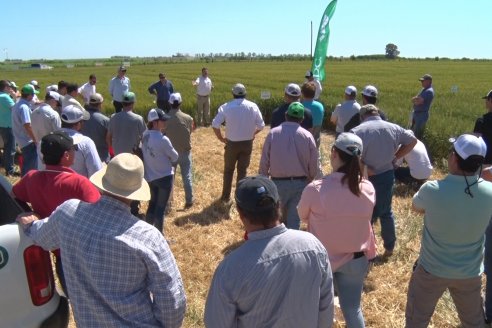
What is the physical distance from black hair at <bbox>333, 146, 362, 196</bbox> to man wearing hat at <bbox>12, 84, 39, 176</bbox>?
18.3 feet

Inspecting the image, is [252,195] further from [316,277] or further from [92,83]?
[92,83]

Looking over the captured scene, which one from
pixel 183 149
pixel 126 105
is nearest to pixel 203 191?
pixel 183 149

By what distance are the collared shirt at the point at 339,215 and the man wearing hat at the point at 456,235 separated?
15.0 inches

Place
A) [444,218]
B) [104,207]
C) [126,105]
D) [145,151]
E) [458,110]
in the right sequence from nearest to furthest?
1. [104,207]
2. [444,218]
3. [145,151]
4. [126,105]
5. [458,110]

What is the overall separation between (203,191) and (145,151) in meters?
2.59

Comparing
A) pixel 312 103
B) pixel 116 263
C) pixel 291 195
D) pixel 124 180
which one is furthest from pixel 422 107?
pixel 116 263

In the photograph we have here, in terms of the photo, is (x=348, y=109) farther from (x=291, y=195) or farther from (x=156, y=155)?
(x=156, y=155)

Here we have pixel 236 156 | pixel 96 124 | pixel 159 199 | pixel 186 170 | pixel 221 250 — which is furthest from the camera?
pixel 186 170

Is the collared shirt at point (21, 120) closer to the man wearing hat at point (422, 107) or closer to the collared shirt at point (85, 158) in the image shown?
the collared shirt at point (85, 158)

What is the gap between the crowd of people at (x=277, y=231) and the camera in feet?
6.56

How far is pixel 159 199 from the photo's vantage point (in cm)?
555

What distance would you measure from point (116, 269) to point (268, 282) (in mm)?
777

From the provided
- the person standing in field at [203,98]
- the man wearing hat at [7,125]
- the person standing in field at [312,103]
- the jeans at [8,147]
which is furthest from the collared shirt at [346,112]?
the person standing in field at [203,98]

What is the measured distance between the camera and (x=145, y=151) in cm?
548
